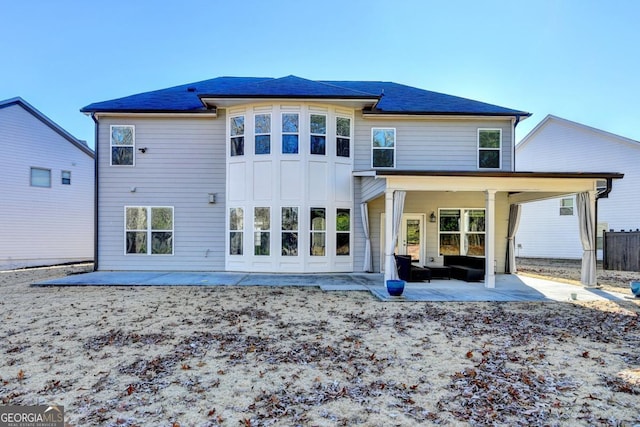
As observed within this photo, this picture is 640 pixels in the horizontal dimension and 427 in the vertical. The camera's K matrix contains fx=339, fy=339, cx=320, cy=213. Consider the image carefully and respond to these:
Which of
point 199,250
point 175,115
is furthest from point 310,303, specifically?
point 175,115

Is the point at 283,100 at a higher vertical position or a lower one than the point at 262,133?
higher

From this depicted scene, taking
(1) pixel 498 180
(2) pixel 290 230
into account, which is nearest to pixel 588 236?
(1) pixel 498 180

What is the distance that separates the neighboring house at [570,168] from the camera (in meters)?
17.2

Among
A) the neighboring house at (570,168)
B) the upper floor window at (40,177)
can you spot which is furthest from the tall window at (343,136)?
the upper floor window at (40,177)

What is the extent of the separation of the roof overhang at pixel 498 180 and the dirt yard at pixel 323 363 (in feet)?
10.5

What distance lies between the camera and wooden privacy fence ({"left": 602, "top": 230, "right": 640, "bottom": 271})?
14029 mm

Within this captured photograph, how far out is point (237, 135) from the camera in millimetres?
11969

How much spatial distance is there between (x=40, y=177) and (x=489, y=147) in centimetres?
2079

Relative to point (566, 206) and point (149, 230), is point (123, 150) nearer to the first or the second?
point (149, 230)

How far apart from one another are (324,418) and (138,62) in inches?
844

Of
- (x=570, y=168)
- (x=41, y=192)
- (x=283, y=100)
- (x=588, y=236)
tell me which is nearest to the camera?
(x=588, y=236)

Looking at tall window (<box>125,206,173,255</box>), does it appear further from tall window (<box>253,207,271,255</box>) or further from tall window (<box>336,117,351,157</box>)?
tall window (<box>336,117,351,157</box>)

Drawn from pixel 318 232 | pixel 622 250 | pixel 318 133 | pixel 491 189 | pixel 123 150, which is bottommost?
pixel 622 250

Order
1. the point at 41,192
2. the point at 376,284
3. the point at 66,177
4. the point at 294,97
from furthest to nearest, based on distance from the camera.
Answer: the point at 66,177 < the point at 41,192 < the point at 294,97 < the point at 376,284
